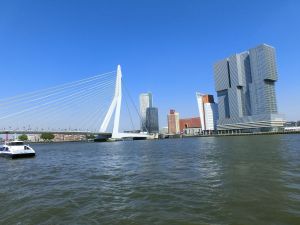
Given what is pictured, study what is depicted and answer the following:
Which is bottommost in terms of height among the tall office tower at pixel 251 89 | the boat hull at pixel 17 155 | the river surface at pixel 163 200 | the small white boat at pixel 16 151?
the river surface at pixel 163 200

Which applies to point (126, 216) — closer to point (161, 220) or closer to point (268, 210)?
point (161, 220)

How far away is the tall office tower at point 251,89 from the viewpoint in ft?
574

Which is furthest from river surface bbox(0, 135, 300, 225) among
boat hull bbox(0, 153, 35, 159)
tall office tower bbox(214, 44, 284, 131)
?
tall office tower bbox(214, 44, 284, 131)

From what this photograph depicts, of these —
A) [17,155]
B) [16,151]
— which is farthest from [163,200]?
[16,151]

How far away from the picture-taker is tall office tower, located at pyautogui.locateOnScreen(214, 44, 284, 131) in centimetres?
17488

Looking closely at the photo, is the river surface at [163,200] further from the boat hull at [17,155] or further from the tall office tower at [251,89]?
the tall office tower at [251,89]

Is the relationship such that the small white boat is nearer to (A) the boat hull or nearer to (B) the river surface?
(A) the boat hull

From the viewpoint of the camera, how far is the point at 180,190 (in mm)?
11766

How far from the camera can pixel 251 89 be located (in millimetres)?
182625

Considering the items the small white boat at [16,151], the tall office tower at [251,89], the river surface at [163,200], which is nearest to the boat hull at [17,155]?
the small white boat at [16,151]

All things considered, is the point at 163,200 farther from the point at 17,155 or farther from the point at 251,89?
the point at 251,89

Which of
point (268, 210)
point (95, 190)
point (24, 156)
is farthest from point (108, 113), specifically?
point (268, 210)

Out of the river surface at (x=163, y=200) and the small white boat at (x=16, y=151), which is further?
the small white boat at (x=16, y=151)

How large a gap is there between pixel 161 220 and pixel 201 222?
104 centimetres
